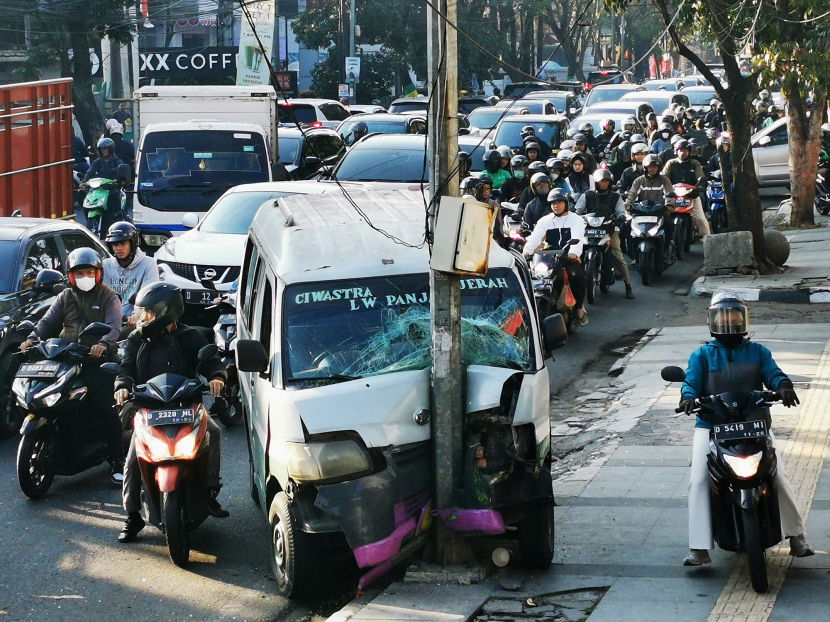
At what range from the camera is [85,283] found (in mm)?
8672

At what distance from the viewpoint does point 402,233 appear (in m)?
7.14

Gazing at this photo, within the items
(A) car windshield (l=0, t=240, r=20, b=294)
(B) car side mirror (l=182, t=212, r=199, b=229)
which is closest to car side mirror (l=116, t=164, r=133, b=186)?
(B) car side mirror (l=182, t=212, r=199, b=229)

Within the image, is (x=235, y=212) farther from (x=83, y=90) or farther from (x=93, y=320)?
(x=83, y=90)

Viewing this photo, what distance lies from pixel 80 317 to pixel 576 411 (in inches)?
172

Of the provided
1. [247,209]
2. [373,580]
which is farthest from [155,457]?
[247,209]

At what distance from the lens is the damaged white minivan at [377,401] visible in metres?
6.07

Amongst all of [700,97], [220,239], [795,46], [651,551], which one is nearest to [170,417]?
[651,551]

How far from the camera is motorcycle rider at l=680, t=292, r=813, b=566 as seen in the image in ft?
20.5

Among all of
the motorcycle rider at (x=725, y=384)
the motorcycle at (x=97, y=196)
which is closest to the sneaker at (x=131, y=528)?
the motorcycle rider at (x=725, y=384)

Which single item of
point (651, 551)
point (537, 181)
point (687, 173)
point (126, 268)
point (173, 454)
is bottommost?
point (651, 551)

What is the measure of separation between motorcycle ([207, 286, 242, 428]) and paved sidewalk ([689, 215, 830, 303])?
7258 mm

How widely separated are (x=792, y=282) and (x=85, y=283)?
10.3 metres

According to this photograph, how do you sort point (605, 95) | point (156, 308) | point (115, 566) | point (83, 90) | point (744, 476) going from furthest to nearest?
point (605, 95) → point (83, 90) → point (156, 308) → point (115, 566) → point (744, 476)

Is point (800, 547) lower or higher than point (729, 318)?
lower
